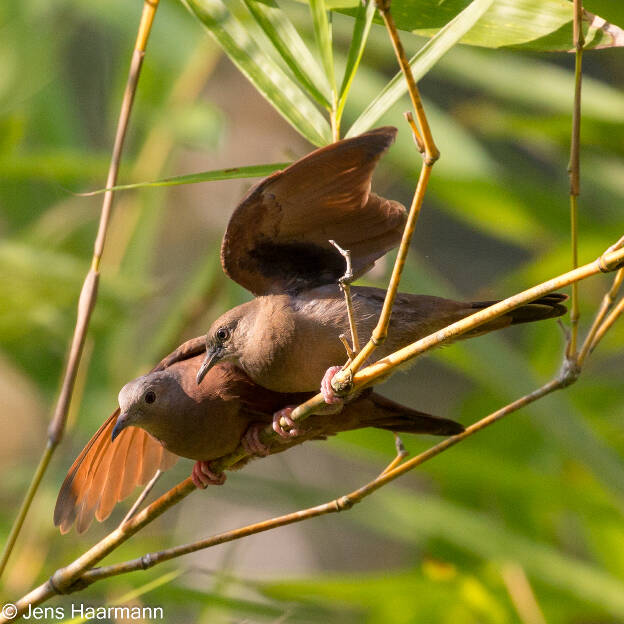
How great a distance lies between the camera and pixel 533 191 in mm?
2639

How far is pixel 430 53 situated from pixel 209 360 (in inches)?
28.1

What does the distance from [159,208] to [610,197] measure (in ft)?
4.57

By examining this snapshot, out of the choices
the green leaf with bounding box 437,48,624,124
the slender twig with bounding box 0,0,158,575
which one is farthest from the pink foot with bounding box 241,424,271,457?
the green leaf with bounding box 437,48,624,124

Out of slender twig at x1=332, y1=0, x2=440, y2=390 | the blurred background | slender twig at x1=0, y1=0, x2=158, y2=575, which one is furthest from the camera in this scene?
the blurred background

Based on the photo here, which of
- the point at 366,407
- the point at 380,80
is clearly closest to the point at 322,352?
the point at 366,407

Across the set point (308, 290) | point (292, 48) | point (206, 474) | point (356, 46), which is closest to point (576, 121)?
point (356, 46)

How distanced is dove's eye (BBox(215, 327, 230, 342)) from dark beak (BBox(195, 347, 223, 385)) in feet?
0.07

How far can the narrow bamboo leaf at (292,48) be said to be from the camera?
4.45ft

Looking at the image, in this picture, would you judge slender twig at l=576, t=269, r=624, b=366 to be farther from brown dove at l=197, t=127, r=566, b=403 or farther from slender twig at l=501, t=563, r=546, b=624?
slender twig at l=501, t=563, r=546, b=624

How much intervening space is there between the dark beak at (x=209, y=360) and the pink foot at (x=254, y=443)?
13cm

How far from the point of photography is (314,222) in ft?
4.84

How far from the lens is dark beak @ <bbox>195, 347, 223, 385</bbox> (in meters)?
1.68

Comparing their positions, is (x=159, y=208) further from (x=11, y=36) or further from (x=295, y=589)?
(x=295, y=589)

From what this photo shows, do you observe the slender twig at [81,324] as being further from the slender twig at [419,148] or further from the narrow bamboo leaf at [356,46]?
the slender twig at [419,148]
